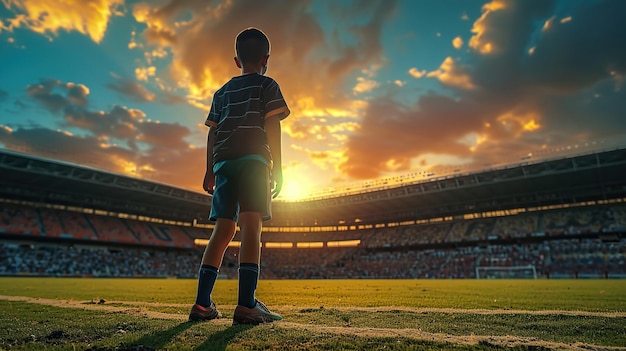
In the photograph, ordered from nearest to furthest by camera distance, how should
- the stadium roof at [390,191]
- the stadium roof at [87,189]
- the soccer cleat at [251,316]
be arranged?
the soccer cleat at [251,316] → the stadium roof at [87,189] → the stadium roof at [390,191]

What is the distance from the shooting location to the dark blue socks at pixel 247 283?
8.91ft

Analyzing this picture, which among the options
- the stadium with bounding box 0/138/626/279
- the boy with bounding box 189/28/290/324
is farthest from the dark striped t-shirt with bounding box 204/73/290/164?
the stadium with bounding box 0/138/626/279

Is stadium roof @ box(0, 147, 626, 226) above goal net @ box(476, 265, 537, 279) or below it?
above

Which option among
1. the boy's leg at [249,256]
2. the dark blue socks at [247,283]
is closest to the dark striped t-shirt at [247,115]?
the boy's leg at [249,256]

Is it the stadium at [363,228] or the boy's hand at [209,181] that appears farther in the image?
the stadium at [363,228]

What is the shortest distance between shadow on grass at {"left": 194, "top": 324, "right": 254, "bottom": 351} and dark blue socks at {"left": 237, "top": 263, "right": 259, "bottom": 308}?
0.25m

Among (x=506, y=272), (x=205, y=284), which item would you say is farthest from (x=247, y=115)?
(x=506, y=272)

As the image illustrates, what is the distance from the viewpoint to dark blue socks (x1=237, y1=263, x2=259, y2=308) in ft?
8.91

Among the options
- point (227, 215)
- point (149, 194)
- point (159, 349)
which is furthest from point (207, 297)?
point (149, 194)

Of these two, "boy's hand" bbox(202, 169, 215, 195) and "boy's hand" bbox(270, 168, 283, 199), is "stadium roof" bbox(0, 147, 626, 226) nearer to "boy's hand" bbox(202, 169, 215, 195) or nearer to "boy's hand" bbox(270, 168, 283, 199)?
"boy's hand" bbox(270, 168, 283, 199)

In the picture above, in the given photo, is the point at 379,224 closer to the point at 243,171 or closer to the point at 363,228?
the point at 363,228

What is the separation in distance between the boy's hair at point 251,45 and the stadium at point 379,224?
3220cm

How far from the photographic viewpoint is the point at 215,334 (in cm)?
215

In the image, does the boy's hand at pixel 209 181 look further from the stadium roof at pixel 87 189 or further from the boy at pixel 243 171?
the stadium roof at pixel 87 189
